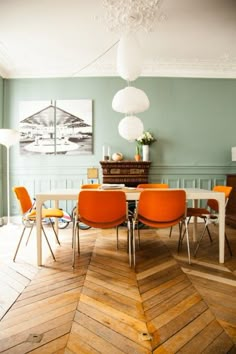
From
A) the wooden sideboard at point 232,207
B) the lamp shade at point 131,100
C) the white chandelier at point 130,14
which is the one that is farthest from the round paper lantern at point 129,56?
the wooden sideboard at point 232,207

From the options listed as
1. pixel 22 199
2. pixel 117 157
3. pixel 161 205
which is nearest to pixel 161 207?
pixel 161 205

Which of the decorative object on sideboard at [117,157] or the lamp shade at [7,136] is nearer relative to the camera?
the lamp shade at [7,136]

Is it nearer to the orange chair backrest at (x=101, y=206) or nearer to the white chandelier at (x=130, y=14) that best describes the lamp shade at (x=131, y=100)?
the orange chair backrest at (x=101, y=206)

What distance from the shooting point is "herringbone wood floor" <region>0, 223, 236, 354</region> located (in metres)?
1.19

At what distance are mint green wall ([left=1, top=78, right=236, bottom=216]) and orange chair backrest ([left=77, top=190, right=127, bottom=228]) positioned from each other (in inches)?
98.5

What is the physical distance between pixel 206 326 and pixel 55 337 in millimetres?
831

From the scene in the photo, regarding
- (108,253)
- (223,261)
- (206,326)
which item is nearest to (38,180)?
(108,253)

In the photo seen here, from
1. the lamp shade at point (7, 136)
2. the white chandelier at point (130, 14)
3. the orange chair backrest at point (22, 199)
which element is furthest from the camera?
the lamp shade at point (7, 136)

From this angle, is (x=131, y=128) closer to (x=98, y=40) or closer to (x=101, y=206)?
(x=101, y=206)

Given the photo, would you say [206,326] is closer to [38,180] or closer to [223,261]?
[223,261]

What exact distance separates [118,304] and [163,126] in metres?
3.74

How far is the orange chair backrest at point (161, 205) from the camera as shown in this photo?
2.23 meters

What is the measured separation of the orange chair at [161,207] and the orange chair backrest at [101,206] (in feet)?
0.58

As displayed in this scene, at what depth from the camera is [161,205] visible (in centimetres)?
225
